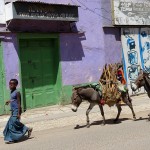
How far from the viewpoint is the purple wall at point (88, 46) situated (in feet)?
48.6

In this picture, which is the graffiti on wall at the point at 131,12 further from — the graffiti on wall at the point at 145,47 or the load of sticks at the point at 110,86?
the load of sticks at the point at 110,86

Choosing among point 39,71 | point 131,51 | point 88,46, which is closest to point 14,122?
point 39,71

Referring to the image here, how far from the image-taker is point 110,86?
10.6 m

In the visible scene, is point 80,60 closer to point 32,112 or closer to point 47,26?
point 47,26

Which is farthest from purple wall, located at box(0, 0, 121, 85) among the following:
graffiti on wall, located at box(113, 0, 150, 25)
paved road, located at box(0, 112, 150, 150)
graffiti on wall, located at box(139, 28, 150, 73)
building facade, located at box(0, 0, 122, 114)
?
paved road, located at box(0, 112, 150, 150)

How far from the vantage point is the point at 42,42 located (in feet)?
47.9

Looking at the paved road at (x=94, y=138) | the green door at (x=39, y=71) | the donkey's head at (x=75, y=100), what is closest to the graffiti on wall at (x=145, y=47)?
the green door at (x=39, y=71)

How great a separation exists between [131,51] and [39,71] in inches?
183

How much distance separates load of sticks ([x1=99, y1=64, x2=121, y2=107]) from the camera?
34.4 ft

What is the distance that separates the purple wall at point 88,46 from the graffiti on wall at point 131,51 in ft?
1.32

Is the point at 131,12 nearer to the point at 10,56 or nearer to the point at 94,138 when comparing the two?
the point at 10,56

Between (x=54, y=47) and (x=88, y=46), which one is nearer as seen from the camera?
(x=54, y=47)

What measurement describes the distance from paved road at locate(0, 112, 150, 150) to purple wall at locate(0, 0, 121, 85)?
448 centimetres

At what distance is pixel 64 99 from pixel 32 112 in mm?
1576
